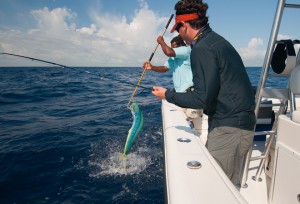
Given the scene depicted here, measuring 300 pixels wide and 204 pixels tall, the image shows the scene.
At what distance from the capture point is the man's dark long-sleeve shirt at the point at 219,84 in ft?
6.01

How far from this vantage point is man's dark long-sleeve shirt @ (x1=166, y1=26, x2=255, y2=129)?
1832 mm

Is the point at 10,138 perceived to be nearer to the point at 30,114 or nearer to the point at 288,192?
the point at 30,114

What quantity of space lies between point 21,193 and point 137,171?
1958mm

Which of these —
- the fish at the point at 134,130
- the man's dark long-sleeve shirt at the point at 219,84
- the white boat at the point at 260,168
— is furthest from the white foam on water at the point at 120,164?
the man's dark long-sleeve shirt at the point at 219,84

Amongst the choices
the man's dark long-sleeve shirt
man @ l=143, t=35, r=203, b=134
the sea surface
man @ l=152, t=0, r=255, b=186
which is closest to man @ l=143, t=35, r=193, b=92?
man @ l=143, t=35, r=203, b=134

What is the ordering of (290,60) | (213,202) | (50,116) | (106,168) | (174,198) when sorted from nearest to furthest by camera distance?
(213,202)
(174,198)
(290,60)
(106,168)
(50,116)

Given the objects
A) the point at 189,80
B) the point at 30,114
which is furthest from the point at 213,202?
the point at 30,114

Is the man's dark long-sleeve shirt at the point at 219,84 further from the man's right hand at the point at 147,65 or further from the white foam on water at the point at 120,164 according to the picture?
the white foam on water at the point at 120,164

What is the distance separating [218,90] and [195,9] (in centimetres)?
71

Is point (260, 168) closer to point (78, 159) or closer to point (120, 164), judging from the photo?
point (120, 164)

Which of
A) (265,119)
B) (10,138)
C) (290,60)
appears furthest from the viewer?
(10,138)

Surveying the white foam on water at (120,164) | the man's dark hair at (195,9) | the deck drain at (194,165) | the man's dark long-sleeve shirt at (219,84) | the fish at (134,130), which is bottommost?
the white foam on water at (120,164)

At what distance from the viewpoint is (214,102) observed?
6.75 ft

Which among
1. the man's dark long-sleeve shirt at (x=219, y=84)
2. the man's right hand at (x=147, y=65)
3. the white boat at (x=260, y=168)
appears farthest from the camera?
the man's right hand at (x=147, y=65)
